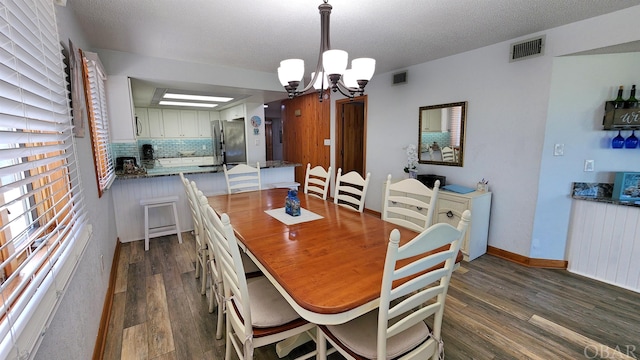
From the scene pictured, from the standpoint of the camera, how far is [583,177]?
2645 mm

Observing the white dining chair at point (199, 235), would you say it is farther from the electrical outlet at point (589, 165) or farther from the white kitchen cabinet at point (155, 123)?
the white kitchen cabinet at point (155, 123)

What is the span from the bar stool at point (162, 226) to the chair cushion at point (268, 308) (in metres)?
2.26

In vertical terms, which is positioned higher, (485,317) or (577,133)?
(577,133)

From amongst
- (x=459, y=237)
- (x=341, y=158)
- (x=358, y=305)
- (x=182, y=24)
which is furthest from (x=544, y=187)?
(x=182, y=24)

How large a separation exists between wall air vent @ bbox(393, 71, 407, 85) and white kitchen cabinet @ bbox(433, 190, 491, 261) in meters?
1.68

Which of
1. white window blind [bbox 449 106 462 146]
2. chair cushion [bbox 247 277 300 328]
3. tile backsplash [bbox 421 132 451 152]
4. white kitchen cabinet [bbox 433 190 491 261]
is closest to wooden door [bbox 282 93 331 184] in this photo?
tile backsplash [bbox 421 132 451 152]

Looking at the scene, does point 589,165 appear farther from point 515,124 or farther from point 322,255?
point 322,255

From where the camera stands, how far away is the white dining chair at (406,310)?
3.29 feet

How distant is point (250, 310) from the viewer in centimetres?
131

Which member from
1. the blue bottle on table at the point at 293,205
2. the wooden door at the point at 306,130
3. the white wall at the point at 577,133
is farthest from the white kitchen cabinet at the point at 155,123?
the white wall at the point at 577,133

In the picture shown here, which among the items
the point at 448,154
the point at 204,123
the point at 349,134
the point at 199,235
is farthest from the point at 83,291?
the point at 204,123

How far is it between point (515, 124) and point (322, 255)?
105 inches

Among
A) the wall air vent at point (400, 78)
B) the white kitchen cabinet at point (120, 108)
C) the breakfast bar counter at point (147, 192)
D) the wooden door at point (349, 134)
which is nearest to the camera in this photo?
the white kitchen cabinet at point (120, 108)

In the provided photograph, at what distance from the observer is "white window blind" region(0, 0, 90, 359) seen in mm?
803
